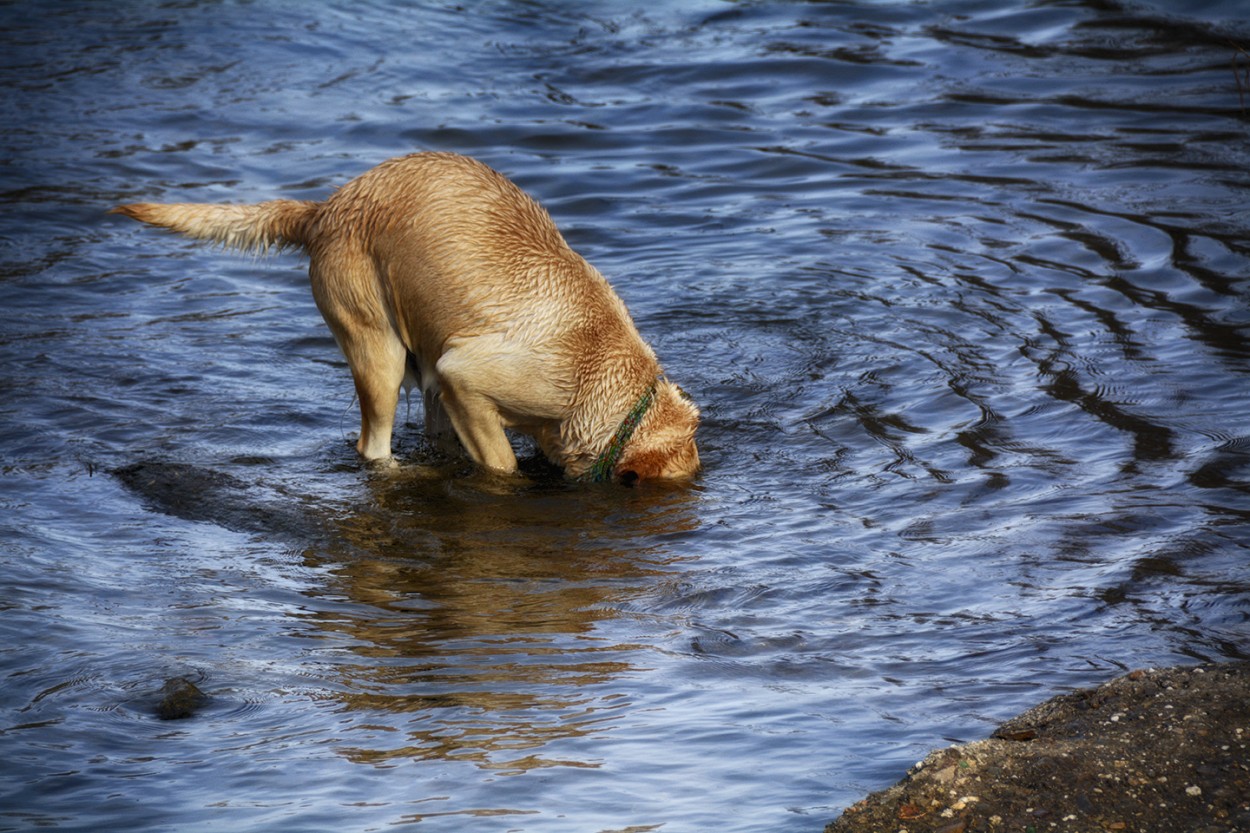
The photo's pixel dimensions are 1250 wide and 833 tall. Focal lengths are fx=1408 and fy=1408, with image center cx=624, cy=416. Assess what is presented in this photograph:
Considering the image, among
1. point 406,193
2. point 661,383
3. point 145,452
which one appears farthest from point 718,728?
point 145,452

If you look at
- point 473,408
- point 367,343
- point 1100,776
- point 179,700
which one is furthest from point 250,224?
point 1100,776

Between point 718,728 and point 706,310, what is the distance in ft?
19.6

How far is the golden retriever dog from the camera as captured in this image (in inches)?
314

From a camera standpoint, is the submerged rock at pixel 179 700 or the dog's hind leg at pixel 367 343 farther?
the dog's hind leg at pixel 367 343

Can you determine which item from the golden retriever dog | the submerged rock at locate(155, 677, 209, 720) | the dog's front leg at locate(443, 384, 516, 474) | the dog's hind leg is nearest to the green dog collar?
the golden retriever dog

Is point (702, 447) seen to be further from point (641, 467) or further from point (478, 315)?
point (478, 315)

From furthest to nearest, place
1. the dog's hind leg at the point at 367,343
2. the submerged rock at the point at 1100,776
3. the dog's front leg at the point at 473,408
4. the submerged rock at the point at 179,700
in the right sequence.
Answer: the dog's hind leg at the point at 367,343 < the dog's front leg at the point at 473,408 < the submerged rock at the point at 179,700 < the submerged rock at the point at 1100,776

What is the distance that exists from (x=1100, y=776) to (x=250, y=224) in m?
5.84

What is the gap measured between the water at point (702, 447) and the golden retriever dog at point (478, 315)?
38cm

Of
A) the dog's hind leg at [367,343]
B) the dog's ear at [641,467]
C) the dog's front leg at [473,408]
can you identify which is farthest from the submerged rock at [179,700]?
the dog's ear at [641,467]

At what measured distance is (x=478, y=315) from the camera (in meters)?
7.97

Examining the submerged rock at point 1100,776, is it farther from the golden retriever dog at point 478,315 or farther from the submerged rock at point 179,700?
the golden retriever dog at point 478,315

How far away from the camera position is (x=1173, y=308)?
10.1 metres

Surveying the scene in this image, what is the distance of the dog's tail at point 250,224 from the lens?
8.23m
